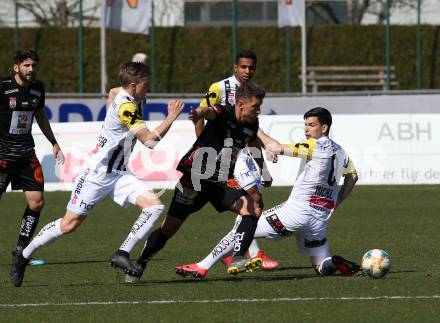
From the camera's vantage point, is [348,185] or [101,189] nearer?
[101,189]

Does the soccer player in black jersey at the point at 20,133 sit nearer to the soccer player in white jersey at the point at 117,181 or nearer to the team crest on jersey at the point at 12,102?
the team crest on jersey at the point at 12,102

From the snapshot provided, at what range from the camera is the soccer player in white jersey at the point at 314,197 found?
33.0ft

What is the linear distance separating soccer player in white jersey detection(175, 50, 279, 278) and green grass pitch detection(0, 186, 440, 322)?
0.51 ft

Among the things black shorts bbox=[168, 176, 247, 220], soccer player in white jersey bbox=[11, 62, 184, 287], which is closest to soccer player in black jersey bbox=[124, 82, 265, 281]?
black shorts bbox=[168, 176, 247, 220]

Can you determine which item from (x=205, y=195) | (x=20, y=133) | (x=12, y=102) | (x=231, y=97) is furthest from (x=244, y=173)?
(x=12, y=102)

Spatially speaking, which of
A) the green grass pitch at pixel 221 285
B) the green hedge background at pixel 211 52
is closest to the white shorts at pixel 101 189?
the green grass pitch at pixel 221 285

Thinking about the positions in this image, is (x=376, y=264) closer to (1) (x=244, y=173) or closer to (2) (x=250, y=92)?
(1) (x=244, y=173)

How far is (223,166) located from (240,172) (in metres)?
0.28

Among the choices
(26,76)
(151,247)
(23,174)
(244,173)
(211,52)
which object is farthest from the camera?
(211,52)

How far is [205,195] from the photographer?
9609 millimetres

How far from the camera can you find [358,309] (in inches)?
324

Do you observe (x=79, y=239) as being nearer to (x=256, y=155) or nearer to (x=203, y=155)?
(x=256, y=155)

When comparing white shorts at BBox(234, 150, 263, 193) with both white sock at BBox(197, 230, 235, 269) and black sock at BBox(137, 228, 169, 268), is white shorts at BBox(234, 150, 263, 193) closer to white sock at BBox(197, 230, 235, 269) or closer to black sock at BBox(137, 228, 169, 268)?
white sock at BBox(197, 230, 235, 269)

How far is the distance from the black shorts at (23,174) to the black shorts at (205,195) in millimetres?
2276
